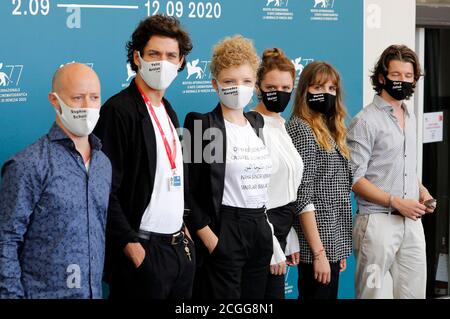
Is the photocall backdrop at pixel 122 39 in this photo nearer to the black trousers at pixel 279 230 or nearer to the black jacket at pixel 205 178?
the black jacket at pixel 205 178

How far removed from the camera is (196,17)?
5285 millimetres

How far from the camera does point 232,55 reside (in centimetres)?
443

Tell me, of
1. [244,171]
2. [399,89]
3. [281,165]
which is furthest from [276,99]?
[399,89]

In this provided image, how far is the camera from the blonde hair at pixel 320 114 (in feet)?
16.3

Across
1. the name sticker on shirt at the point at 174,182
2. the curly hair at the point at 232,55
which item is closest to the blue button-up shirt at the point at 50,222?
the name sticker on shirt at the point at 174,182

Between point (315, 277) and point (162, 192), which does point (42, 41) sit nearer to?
point (162, 192)

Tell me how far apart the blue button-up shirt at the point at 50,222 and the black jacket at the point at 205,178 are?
2.24ft

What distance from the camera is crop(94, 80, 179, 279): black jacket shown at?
4016 mm

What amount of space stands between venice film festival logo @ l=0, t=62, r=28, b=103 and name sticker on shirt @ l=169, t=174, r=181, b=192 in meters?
0.92

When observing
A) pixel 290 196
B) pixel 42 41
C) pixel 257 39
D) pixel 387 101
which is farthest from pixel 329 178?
pixel 42 41

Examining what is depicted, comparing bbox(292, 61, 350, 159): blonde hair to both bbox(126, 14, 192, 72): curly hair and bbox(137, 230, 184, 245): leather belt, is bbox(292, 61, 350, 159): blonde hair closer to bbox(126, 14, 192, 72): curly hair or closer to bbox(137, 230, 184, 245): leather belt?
bbox(126, 14, 192, 72): curly hair

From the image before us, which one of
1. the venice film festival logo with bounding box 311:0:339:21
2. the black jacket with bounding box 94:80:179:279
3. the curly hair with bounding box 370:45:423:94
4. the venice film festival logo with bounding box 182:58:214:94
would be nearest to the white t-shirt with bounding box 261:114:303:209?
the venice film festival logo with bounding box 182:58:214:94

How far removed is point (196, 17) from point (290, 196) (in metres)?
1.25
